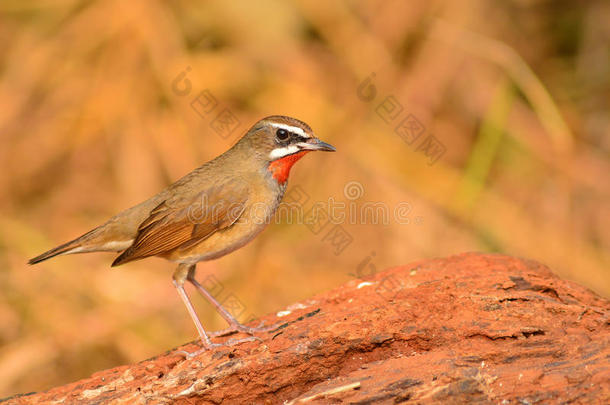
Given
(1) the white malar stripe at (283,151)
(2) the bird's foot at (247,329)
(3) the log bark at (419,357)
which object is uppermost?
(1) the white malar stripe at (283,151)

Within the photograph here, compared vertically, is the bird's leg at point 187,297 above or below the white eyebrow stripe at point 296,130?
below

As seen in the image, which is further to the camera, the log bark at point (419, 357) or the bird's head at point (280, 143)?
the bird's head at point (280, 143)

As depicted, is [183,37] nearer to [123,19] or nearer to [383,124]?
[123,19]

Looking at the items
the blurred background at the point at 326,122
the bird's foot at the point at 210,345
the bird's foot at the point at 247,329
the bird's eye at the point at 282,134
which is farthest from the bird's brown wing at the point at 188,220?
the blurred background at the point at 326,122

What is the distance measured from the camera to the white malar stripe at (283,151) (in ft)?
19.4

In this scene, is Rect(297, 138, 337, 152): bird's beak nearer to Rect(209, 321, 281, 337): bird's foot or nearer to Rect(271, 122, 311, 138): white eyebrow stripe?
Rect(271, 122, 311, 138): white eyebrow stripe

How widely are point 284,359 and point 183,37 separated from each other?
700cm

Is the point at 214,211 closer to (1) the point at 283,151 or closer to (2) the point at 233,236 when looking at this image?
(2) the point at 233,236

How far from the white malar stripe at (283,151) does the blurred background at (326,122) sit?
3.43 metres

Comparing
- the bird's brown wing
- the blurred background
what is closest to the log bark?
the bird's brown wing

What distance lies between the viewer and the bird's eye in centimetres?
594

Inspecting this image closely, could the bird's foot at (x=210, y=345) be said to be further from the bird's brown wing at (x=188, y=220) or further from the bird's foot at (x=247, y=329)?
the bird's brown wing at (x=188, y=220)

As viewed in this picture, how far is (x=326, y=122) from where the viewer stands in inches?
396

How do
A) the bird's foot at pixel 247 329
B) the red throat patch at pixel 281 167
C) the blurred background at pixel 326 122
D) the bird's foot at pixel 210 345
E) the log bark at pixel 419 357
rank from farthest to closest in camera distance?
the blurred background at pixel 326 122, the red throat patch at pixel 281 167, the bird's foot at pixel 247 329, the bird's foot at pixel 210 345, the log bark at pixel 419 357
